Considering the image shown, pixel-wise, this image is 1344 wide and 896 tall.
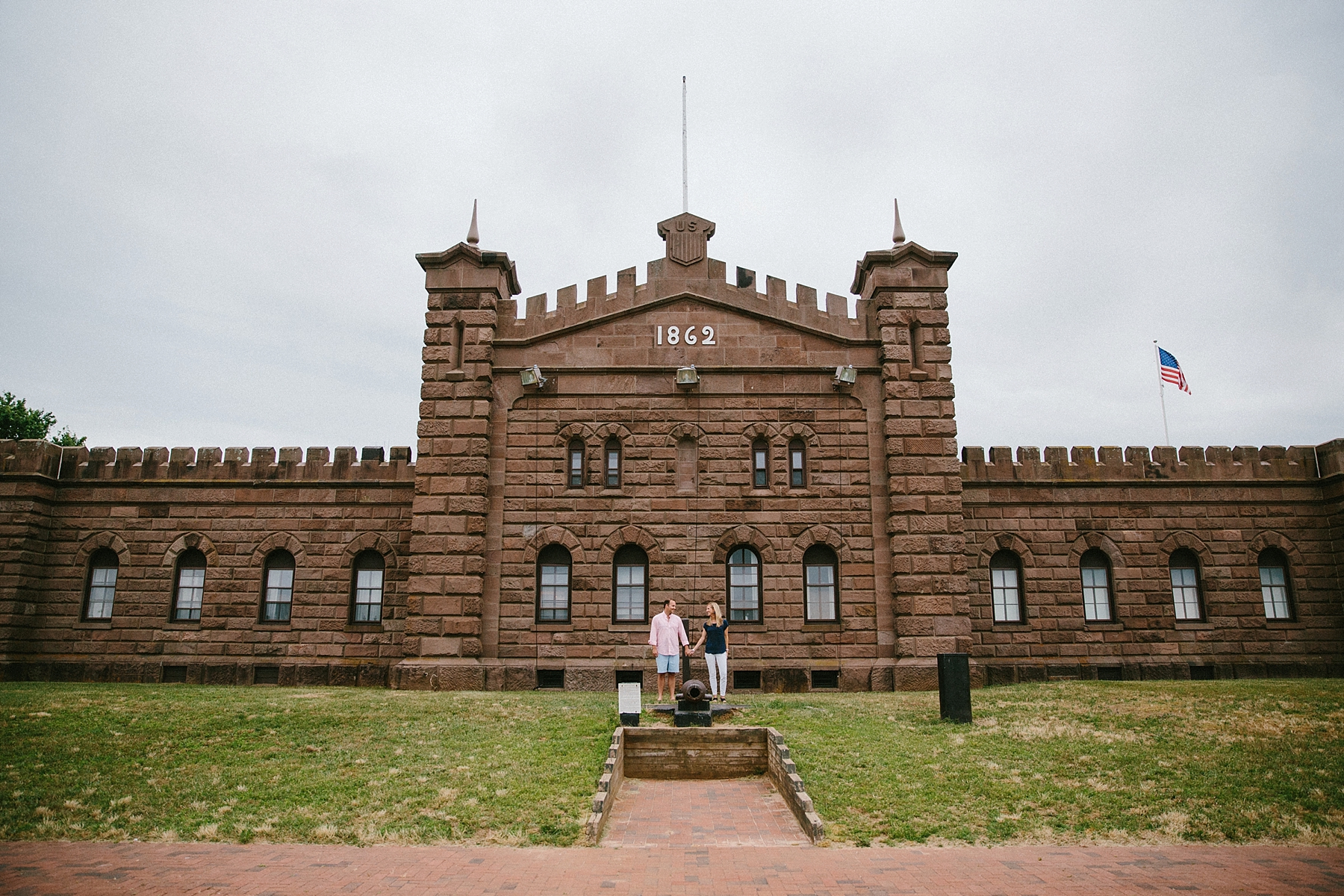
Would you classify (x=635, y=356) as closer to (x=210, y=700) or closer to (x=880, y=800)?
(x=210, y=700)

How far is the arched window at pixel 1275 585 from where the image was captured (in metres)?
22.7

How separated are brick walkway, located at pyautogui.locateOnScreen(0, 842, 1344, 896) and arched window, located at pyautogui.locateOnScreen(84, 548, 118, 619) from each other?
16563 mm

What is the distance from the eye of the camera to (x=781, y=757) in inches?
436

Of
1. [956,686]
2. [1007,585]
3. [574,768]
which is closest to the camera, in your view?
[574,768]

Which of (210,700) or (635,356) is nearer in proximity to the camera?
(210,700)

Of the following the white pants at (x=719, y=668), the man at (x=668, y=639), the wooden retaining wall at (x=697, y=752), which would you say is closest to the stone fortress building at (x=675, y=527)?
the white pants at (x=719, y=668)

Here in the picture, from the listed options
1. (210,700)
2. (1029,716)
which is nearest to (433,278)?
(210,700)

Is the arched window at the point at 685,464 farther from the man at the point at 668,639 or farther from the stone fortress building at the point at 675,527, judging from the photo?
the man at the point at 668,639

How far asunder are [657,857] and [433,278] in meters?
16.6

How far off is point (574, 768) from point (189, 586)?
53.8 ft

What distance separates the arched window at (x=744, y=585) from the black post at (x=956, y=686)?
623cm

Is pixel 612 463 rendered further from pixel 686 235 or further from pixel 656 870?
pixel 656 870

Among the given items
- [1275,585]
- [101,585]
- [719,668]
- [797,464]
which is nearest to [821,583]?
[797,464]

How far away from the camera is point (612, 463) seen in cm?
2081
